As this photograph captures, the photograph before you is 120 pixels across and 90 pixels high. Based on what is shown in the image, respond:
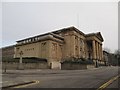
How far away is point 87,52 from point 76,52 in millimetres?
14746

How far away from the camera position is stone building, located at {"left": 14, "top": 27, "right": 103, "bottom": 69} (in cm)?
7369

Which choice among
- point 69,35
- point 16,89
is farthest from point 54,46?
point 16,89

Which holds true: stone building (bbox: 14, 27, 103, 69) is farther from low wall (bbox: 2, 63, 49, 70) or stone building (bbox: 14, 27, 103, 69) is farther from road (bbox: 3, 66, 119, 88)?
road (bbox: 3, 66, 119, 88)

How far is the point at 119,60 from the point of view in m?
124

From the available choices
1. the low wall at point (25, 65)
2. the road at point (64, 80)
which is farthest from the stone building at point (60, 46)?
the road at point (64, 80)

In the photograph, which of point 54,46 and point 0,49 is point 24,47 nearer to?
point 54,46

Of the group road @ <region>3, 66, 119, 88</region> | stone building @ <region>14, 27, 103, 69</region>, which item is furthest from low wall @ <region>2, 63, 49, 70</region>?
road @ <region>3, 66, 119, 88</region>

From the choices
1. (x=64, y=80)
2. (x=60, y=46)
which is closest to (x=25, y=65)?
(x=64, y=80)

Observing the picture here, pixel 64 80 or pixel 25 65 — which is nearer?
pixel 64 80

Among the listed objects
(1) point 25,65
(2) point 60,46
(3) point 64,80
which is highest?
(2) point 60,46

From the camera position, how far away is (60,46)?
266ft

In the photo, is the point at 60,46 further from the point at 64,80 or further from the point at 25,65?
the point at 64,80

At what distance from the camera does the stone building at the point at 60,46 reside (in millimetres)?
73688

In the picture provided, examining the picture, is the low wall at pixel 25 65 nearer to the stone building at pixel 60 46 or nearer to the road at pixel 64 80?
the stone building at pixel 60 46
